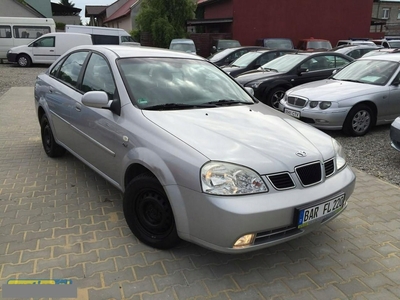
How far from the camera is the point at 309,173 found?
8.92 ft

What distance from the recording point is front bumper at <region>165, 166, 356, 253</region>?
2.39 m

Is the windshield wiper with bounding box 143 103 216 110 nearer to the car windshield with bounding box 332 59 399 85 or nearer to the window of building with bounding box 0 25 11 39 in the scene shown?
the car windshield with bounding box 332 59 399 85

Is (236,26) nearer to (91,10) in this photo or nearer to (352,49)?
(352,49)

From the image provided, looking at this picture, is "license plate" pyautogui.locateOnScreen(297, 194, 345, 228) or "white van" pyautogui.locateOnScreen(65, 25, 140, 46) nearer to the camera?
"license plate" pyautogui.locateOnScreen(297, 194, 345, 228)

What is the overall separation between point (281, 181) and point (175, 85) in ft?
5.15

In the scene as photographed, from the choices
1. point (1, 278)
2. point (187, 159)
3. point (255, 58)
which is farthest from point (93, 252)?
point (255, 58)

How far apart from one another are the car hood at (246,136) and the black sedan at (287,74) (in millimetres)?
5210

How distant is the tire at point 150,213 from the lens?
2815 millimetres

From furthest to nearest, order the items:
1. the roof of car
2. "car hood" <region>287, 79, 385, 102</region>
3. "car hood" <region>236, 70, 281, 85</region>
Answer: "car hood" <region>236, 70, 281, 85</region> < "car hood" <region>287, 79, 385, 102</region> < the roof of car

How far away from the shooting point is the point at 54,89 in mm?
4621

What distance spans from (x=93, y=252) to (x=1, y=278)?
670 mm

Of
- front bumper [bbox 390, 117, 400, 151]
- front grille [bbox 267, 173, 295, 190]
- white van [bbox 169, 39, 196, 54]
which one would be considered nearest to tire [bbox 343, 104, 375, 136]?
front bumper [bbox 390, 117, 400, 151]

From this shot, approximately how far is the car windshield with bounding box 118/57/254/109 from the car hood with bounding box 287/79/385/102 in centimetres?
297

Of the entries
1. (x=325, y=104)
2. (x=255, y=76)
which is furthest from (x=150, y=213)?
(x=255, y=76)
